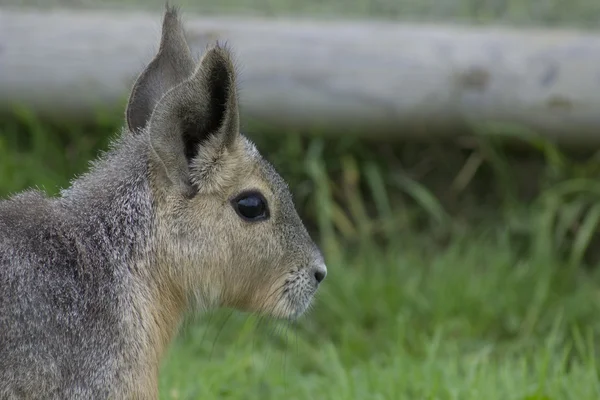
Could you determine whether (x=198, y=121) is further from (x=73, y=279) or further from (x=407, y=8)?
(x=407, y=8)

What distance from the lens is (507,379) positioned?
165 inches

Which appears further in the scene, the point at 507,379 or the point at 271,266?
the point at 507,379

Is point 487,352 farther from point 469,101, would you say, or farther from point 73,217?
point 73,217

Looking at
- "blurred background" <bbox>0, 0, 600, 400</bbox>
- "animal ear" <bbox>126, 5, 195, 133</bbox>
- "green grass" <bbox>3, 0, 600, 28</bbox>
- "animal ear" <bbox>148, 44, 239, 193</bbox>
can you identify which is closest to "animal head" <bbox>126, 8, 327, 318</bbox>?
"animal ear" <bbox>148, 44, 239, 193</bbox>

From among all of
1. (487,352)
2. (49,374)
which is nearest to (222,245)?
(49,374)

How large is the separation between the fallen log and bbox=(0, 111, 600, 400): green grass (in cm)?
18

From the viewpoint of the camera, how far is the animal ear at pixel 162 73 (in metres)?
3.80

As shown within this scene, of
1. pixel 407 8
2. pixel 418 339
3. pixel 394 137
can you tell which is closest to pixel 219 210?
pixel 418 339

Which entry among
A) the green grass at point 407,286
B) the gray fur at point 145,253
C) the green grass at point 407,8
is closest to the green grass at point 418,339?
the green grass at point 407,286

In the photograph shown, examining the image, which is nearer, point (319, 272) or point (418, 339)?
A: point (319, 272)

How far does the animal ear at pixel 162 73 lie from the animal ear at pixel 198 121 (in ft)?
1.40

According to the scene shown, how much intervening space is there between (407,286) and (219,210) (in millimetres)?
2326

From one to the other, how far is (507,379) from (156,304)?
58.3 inches

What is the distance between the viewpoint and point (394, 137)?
237 inches
